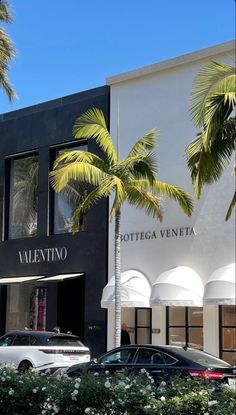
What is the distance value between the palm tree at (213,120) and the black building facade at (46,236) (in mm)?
8785

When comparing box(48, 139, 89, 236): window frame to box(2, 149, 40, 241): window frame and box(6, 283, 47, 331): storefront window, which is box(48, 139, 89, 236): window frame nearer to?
box(2, 149, 40, 241): window frame

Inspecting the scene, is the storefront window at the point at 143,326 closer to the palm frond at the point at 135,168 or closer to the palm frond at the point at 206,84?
the palm frond at the point at 135,168

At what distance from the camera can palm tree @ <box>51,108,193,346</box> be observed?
17406 millimetres

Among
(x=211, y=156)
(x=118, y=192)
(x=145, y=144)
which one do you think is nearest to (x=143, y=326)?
(x=118, y=192)

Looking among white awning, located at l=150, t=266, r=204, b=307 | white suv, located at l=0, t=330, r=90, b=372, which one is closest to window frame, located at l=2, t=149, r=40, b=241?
white suv, located at l=0, t=330, r=90, b=372

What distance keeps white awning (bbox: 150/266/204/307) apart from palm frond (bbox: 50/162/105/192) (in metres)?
3.63

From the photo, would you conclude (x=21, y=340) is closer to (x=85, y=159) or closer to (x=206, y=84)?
(x=85, y=159)

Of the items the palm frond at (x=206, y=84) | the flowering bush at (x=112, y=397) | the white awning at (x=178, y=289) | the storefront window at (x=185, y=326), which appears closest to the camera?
the flowering bush at (x=112, y=397)

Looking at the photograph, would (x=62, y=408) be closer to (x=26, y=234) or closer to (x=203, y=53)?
(x=203, y=53)

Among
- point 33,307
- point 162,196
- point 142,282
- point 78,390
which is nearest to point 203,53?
point 162,196

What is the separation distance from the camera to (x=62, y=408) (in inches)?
344

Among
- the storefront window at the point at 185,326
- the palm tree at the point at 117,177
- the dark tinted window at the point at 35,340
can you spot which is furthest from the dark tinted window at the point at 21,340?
the storefront window at the point at 185,326

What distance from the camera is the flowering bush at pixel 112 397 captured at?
796 centimetres

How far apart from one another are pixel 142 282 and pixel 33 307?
248 inches
